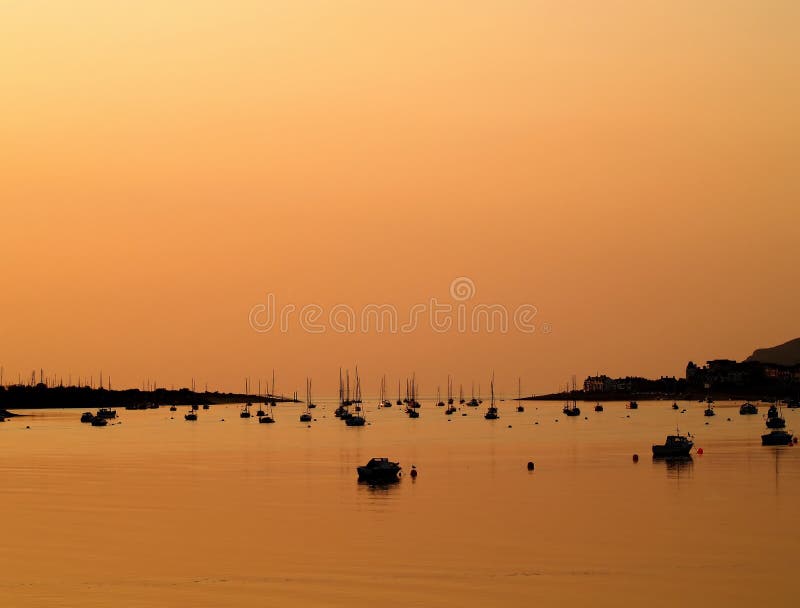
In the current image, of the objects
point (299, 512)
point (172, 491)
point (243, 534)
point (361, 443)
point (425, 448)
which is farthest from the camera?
point (361, 443)

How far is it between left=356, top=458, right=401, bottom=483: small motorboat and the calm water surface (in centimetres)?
178

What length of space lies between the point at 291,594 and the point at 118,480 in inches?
2444

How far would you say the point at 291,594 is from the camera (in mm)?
52969

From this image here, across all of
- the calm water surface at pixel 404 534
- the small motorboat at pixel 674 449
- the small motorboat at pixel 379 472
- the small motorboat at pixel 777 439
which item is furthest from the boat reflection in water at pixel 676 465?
the small motorboat at pixel 777 439

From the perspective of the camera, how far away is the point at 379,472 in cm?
10700

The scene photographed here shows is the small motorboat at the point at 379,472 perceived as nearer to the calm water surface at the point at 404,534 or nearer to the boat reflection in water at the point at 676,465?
the calm water surface at the point at 404,534

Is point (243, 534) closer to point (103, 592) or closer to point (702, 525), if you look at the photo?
→ point (103, 592)

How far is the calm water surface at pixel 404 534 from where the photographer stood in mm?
53750

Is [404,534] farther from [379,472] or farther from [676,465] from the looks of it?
[676,465]

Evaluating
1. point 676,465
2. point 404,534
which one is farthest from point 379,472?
point 676,465

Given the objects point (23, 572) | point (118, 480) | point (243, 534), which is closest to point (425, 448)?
point (118, 480)

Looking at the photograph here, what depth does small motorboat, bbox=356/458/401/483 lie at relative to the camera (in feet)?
350

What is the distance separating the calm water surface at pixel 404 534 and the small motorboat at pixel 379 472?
5.83ft

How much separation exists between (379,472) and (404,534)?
3534 cm
